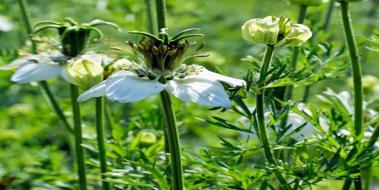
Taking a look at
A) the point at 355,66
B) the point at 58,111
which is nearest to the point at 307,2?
the point at 355,66

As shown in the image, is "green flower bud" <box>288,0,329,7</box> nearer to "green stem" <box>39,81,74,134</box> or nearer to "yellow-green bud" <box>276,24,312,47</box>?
"yellow-green bud" <box>276,24,312,47</box>

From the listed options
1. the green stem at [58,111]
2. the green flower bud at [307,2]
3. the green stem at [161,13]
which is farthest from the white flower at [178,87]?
the green stem at [58,111]

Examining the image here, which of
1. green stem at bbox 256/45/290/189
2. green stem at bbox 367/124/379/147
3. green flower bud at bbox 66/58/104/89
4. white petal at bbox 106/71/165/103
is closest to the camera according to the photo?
white petal at bbox 106/71/165/103

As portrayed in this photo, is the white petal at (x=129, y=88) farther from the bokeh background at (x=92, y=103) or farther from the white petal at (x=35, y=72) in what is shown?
the white petal at (x=35, y=72)

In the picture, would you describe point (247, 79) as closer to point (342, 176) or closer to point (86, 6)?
point (342, 176)

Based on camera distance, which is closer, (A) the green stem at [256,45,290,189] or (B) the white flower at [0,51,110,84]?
(A) the green stem at [256,45,290,189]

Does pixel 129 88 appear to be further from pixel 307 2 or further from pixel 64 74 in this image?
pixel 307 2

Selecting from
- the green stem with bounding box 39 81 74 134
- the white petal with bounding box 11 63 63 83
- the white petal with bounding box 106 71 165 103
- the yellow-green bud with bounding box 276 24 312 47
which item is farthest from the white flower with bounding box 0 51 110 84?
the yellow-green bud with bounding box 276 24 312 47

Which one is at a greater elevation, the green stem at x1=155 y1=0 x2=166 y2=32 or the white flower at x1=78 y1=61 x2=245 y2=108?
the green stem at x1=155 y1=0 x2=166 y2=32
